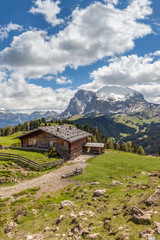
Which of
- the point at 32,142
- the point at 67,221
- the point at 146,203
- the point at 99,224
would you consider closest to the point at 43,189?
the point at 67,221

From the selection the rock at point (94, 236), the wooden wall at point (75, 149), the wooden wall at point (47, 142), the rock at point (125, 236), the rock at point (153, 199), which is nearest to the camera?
the rock at point (125, 236)

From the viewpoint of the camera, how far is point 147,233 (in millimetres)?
8633

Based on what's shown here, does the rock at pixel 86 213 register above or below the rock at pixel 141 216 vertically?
below

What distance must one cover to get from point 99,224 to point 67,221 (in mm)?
2855

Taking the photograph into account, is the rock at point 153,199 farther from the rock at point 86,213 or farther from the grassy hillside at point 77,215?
the rock at point 86,213

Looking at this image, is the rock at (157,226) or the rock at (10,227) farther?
the rock at (10,227)

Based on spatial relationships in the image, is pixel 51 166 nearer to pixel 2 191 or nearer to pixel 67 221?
pixel 2 191

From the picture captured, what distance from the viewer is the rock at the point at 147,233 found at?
27.3ft

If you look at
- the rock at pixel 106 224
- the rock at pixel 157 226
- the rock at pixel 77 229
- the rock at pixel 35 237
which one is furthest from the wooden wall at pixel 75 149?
the rock at pixel 157 226

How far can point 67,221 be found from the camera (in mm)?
12242

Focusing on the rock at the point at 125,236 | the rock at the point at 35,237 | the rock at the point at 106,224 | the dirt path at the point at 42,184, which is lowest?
the dirt path at the point at 42,184

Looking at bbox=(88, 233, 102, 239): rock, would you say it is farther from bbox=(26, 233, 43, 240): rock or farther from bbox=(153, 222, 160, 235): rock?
bbox=(26, 233, 43, 240): rock

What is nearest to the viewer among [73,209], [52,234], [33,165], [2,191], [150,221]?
[150,221]

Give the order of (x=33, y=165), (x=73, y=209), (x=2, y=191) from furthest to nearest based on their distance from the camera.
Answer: (x=33, y=165), (x=2, y=191), (x=73, y=209)
